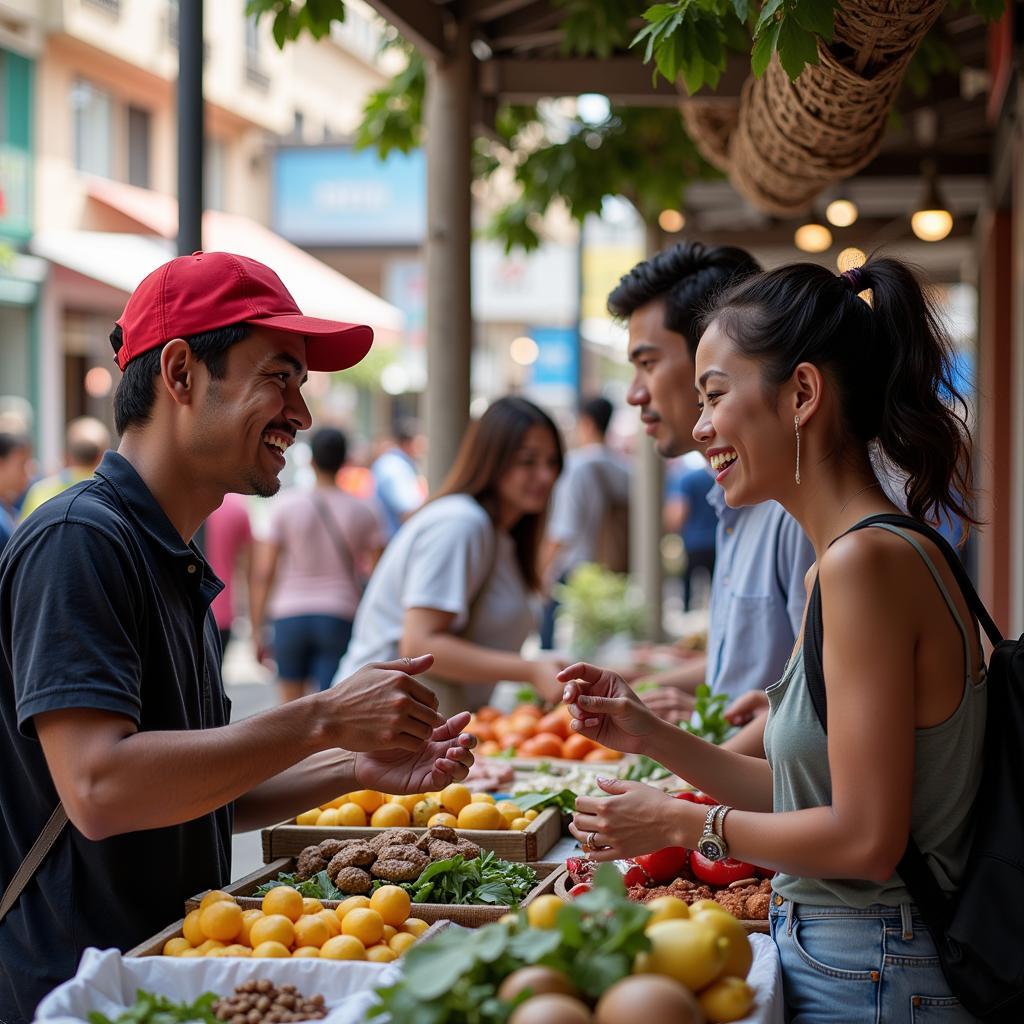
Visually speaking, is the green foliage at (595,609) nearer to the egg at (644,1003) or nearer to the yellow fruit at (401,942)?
the yellow fruit at (401,942)

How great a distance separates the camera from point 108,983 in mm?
2178

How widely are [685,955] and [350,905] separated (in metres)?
0.84

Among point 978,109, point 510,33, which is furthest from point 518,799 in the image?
point 978,109

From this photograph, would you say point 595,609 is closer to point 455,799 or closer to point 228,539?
point 228,539

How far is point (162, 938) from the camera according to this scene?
2.43 m

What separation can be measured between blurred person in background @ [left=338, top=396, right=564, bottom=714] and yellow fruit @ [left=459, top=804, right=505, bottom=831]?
1372mm

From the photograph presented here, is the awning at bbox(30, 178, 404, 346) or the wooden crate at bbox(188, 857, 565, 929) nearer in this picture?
the wooden crate at bbox(188, 857, 565, 929)

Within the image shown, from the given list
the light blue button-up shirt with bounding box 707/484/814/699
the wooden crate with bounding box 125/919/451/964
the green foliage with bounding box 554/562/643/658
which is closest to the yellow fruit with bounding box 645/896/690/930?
the wooden crate with bounding box 125/919/451/964

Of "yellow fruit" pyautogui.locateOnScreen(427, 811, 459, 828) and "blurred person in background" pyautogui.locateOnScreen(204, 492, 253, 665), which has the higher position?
"blurred person in background" pyautogui.locateOnScreen(204, 492, 253, 665)

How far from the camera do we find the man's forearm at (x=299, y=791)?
9.92 ft

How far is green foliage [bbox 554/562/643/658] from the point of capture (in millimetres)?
11539

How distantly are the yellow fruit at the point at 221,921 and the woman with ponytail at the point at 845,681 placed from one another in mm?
647

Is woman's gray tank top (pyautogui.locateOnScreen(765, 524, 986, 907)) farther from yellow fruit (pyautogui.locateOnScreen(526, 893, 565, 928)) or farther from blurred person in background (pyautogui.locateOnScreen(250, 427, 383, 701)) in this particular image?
blurred person in background (pyautogui.locateOnScreen(250, 427, 383, 701))

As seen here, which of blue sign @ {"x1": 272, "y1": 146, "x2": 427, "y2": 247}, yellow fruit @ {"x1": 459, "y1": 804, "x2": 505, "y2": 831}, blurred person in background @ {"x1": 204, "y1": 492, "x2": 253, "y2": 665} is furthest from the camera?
blue sign @ {"x1": 272, "y1": 146, "x2": 427, "y2": 247}
